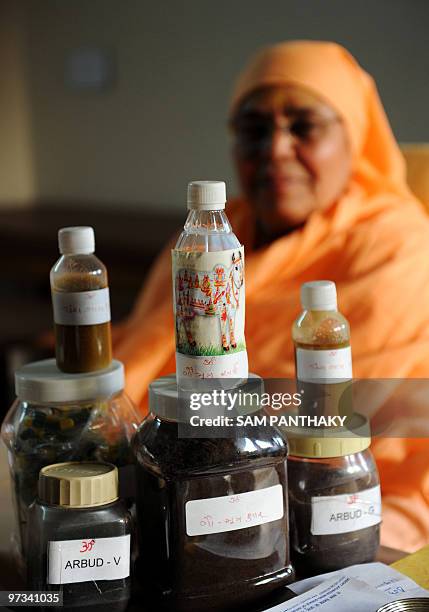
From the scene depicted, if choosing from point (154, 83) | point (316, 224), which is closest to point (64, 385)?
point (316, 224)

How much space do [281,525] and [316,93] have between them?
92 cm

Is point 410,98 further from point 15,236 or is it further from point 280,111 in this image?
point 15,236

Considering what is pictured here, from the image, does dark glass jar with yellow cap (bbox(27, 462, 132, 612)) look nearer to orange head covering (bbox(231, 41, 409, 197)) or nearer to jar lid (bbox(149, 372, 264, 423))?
jar lid (bbox(149, 372, 264, 423))

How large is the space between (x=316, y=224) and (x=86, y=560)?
0.88 metres

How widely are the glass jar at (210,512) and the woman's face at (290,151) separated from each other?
30.6 inches

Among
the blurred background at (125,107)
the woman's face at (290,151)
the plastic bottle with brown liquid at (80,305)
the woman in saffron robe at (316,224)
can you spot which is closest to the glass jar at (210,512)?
the plastic bottle with brown liquid at (80,305)

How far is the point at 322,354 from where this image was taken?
83 centimetres

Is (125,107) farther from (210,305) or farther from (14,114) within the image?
(210,305)

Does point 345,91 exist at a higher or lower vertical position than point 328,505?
higher

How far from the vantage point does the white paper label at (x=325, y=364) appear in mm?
830

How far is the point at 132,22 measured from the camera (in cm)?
280

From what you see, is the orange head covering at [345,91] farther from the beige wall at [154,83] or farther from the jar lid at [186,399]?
the jar lid at [186,399]

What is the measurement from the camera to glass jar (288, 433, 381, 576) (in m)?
0.83

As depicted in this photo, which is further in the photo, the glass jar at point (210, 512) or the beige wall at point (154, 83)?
the beige wall at point (154, 83)
